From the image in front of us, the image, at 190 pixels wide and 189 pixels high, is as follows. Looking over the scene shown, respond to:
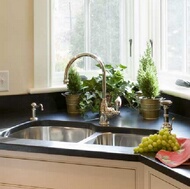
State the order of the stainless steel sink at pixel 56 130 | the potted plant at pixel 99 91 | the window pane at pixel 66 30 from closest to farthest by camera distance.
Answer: the stainless steel sink at pixel 56 130 < the potted plant at pixel 99 91 < the window pane at pixel 66 30

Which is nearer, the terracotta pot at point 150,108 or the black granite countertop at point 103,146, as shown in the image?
the black granite countertop at point 103,146

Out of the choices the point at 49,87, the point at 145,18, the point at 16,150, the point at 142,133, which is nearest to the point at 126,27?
the point at 145,18

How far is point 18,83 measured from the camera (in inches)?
97.0

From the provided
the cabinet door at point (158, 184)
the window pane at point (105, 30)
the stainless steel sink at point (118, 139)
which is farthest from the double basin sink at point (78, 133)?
the window pane at point (105, 30)

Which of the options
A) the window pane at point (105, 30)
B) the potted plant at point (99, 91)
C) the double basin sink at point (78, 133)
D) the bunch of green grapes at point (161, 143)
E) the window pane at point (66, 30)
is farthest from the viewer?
the window pane at point (105, 30)

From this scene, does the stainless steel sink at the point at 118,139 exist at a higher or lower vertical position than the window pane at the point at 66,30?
lower

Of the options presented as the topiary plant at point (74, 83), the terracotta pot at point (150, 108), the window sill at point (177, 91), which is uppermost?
the topiary plant at point (74, 83)

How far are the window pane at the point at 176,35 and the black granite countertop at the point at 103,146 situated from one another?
1.29 feet

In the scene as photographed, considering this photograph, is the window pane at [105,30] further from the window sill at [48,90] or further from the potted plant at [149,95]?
the potted plant at [149,95]

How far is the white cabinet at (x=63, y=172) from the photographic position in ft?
5.52

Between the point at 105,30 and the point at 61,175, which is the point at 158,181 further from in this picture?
the point at 105,30

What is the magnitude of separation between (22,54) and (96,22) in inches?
24.0

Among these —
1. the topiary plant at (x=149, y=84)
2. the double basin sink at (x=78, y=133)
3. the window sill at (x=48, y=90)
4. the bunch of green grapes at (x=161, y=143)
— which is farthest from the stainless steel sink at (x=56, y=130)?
the bunch of green grapes at (x=161, y=143)

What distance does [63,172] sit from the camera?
1.76 m
